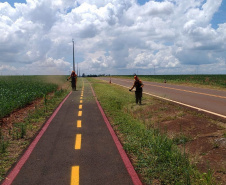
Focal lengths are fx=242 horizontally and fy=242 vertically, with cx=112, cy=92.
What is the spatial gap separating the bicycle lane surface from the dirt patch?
5.17ft

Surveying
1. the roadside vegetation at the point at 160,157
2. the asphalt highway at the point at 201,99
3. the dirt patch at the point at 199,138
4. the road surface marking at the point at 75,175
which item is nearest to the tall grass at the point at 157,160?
the roadside vegetation at the point at 160,157

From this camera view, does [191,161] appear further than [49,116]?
No

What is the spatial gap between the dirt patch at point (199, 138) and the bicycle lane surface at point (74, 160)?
5.17 feet

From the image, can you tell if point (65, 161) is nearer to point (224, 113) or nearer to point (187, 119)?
point (187, 119)

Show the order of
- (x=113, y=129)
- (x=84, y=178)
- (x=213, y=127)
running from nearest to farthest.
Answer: (x=84, y=178), (x=213, y=127), (x=113, y=129)

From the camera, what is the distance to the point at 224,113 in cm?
966

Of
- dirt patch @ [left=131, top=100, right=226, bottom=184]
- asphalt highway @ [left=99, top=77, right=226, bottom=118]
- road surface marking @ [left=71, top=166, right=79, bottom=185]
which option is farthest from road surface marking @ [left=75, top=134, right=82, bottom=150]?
asphalt highway @ [left=99, top=77, right=226, bottom=118]

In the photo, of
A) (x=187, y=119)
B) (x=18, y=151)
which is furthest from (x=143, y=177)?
(x=187, y=119)

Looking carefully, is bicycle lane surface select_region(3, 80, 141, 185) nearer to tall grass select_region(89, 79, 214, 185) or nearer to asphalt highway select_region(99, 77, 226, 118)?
tall grass select_region(89, 79, 214, 185)

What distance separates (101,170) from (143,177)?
2.86ft

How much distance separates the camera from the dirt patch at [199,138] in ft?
15.9

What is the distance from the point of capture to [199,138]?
21.3ft

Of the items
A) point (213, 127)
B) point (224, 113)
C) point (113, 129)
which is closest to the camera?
point (213, 127)

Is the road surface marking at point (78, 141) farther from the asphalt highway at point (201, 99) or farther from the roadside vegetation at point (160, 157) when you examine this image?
the asphalt highway at point (201, 99)
